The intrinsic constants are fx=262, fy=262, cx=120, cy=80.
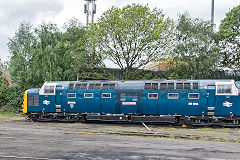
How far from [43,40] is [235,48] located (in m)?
29.3

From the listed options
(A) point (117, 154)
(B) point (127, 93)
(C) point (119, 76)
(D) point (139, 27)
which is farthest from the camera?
(C) point (119, 76)

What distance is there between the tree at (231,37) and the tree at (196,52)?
2517 millimetres

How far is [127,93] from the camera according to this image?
24703 millimetres

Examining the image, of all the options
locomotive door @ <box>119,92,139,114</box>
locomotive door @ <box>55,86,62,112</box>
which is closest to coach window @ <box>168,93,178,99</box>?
locomotive door @ <box>119,92,139,114</box>

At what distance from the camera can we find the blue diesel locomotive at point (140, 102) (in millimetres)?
22516

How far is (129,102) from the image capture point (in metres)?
24.5

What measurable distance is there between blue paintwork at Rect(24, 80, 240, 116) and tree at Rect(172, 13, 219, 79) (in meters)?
13.6

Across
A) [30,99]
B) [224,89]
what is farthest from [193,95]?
[30,99]

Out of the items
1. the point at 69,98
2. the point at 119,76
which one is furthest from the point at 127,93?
the point at 119,76

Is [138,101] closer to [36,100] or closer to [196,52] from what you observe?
[36,100]

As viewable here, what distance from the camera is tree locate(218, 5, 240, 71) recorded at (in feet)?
129

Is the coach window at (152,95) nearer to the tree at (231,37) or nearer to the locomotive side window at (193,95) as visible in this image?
the locomotive side window at (193,95)

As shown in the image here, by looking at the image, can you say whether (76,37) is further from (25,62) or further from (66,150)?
(66,150)

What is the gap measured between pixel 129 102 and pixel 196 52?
54.0 feet
